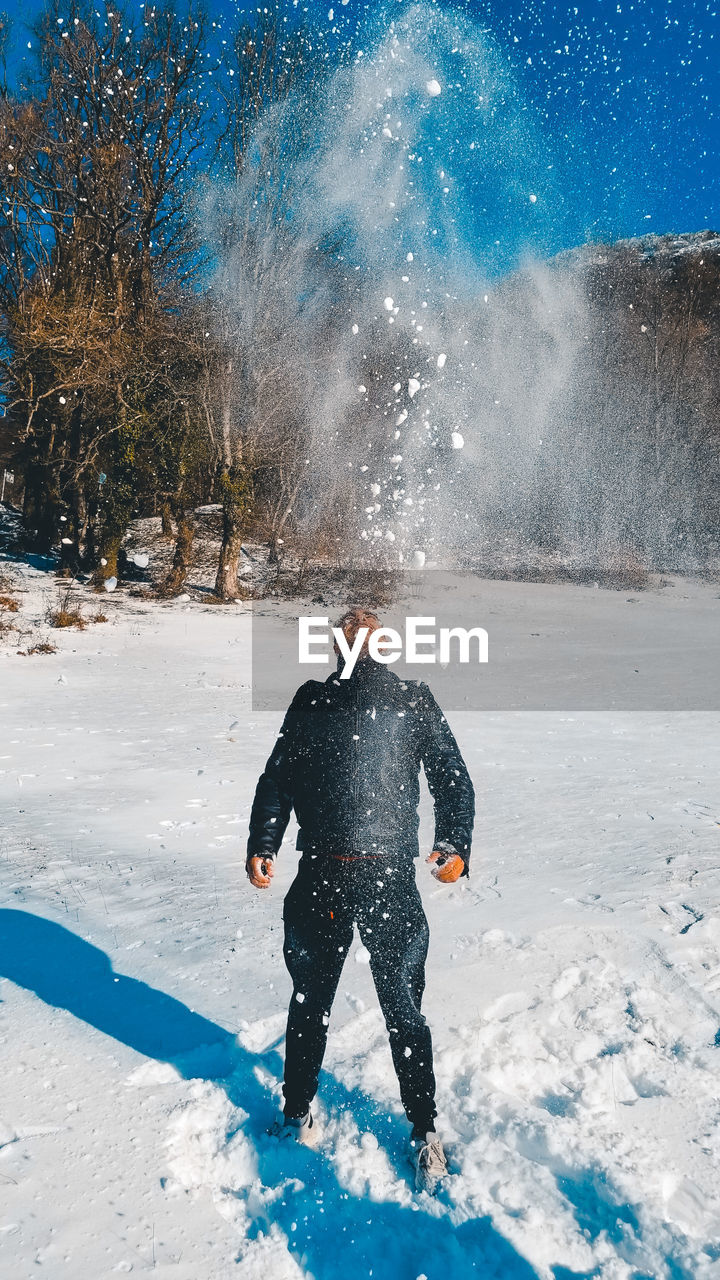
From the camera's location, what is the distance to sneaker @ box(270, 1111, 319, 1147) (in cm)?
239

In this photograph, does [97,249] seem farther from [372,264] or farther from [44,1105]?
[44,1105]

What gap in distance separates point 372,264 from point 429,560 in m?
9.54

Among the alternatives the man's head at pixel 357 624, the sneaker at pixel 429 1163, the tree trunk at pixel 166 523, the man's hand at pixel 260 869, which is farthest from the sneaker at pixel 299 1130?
the tree trunk at pixel 166 523

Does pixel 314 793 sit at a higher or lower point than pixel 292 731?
lower

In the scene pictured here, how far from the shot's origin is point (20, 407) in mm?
19234

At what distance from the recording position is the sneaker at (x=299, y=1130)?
2389 millimetres

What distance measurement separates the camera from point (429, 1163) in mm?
2266

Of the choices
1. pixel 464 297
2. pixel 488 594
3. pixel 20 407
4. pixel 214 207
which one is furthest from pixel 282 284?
pixel 464 297

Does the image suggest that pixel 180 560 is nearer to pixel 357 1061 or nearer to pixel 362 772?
pixel 357 1061

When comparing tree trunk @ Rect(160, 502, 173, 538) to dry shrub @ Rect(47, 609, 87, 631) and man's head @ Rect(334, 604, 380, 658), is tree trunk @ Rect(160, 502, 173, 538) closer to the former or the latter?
dry shrub @ Rect(47, 609, 87, 631)

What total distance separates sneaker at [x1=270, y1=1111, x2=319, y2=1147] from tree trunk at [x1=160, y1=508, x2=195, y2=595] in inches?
676

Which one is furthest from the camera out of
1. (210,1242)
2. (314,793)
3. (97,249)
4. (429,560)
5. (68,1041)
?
(429,560)

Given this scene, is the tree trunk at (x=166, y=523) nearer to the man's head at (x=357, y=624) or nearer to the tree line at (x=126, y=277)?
the tree line at (x=126, y=277)
